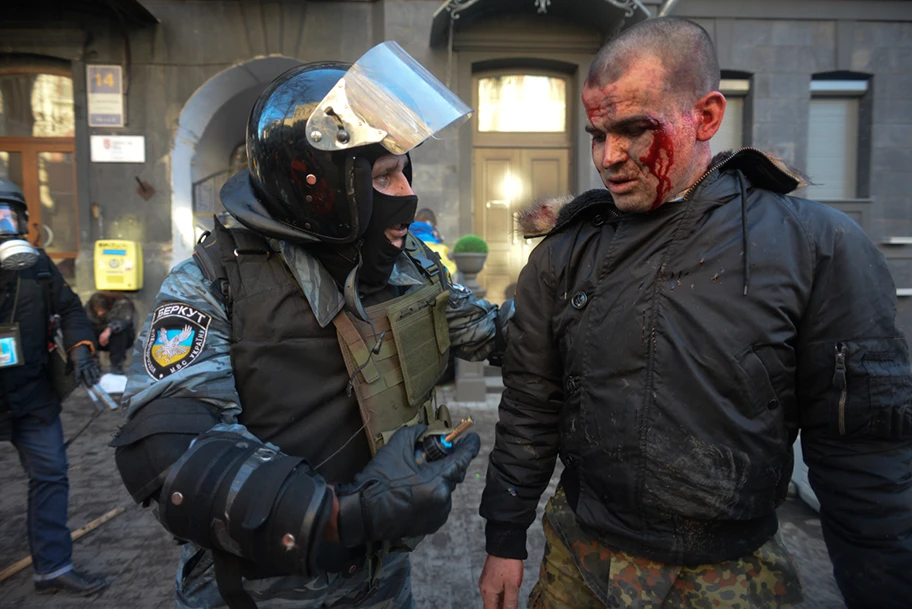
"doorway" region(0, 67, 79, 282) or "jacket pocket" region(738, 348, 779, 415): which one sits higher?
"doorway" region(0, 67, 79, 282)

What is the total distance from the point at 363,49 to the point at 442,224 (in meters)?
2.52

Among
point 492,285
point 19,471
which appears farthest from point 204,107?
point 19,471

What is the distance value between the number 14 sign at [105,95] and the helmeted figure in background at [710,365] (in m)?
7.69

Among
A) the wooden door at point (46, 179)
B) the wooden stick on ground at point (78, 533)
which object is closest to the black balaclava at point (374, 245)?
the wooden stick on ground at point (78, 533)

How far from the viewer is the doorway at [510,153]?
786 cm

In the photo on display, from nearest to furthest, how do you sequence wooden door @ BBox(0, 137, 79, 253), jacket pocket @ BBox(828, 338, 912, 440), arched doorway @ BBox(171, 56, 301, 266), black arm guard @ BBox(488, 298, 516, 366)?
jacket pocket @ BBox(828, 338, 912, 440) → black arm guard @ BBox(488, 298, 516, 366) → arched doorway @ BBox(171, 56, 301, 266) → wooden door @ BBox(0, 137, 79, 253)

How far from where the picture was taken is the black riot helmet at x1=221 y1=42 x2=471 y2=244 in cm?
134

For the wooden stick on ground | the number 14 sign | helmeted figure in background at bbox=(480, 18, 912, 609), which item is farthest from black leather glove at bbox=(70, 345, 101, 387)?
the number 14 sign

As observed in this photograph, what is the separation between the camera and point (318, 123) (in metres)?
1.34

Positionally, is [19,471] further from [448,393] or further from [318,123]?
[318,123]

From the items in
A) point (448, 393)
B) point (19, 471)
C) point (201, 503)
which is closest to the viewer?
point (201, 503)

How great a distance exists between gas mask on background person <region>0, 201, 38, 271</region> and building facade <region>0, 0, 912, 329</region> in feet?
15.1

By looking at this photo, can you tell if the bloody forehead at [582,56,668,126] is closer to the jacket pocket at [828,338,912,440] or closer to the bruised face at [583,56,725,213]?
the bruised face at [583,56,725,213]

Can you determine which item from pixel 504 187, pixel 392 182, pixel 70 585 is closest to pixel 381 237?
pixel 392 182
